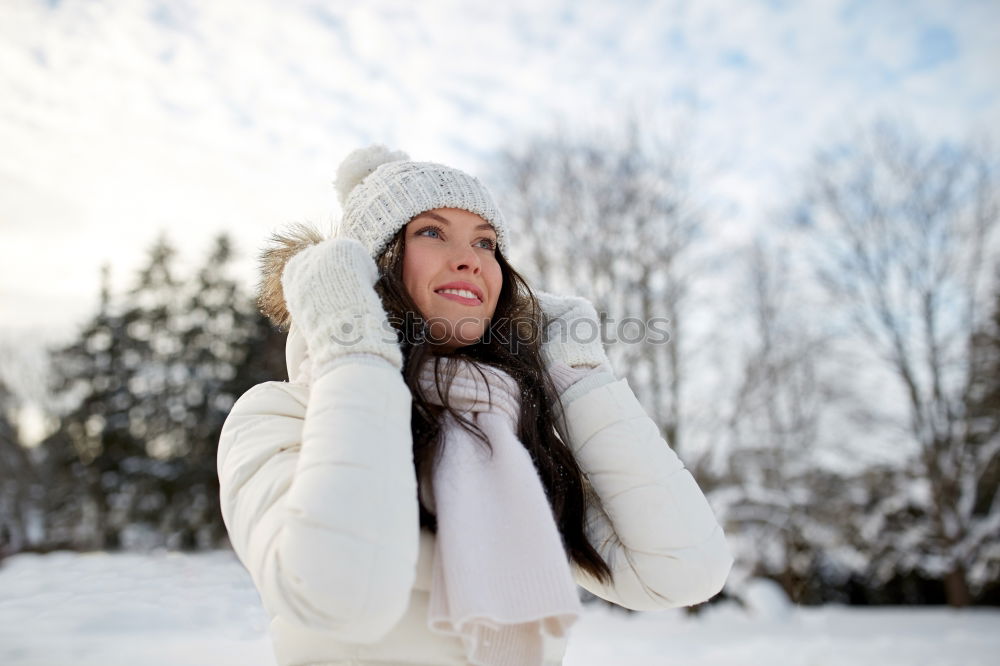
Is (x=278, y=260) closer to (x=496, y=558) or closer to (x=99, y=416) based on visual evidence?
(x=496, y=558)

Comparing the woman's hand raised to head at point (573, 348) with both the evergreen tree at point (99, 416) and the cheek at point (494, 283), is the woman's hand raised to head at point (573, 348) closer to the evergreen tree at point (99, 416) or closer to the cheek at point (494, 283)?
the cheek at point (494, 283)

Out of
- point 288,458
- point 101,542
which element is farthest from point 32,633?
point 101,542

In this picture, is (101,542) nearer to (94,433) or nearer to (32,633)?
(94,433)

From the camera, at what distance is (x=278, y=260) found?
6.66 feet

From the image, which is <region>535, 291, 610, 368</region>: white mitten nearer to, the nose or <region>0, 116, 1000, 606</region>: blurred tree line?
the nose

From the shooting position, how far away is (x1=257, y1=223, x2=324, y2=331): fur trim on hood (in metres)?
2.02

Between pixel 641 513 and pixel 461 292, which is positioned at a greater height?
pixel 461 292

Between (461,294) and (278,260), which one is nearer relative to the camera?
(461,294)

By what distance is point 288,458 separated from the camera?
1.42 metres

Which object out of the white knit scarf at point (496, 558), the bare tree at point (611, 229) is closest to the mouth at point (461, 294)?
the white knit scarf at point (496, 558)

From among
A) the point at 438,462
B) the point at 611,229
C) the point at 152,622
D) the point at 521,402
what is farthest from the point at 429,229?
the point at 611,229

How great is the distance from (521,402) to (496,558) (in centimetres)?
52

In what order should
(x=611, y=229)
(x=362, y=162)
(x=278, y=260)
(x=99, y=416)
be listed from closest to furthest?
(x=278, y=260) < (x=362, y=162) < (x=611, y=229) < (x=99, y=416)

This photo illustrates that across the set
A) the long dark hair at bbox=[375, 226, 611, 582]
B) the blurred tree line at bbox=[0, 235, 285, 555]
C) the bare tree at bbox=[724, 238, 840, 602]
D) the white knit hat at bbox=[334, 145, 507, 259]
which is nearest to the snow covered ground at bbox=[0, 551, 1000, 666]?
the long dark hair at bbox=[375, 226, 611, 582]
